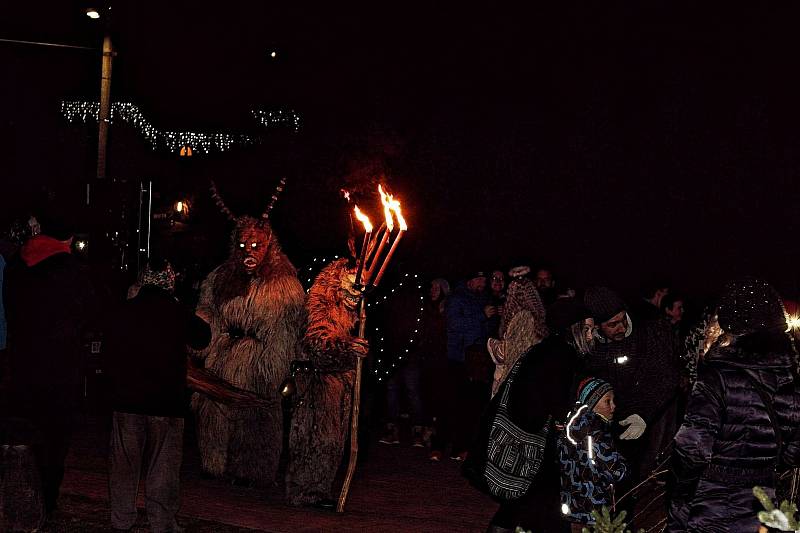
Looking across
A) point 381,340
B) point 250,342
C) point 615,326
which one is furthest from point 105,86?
point 615,326

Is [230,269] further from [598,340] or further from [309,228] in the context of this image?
[309,228]

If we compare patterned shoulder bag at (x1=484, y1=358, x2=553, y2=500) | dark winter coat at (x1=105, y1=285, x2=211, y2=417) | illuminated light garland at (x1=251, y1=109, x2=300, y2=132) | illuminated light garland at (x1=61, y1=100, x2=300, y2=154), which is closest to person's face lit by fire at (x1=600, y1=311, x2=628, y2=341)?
patterned shoulder bag at (x1=484, y1=358, x2=553, y2=500)

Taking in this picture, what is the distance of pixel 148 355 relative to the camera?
787 centimetres

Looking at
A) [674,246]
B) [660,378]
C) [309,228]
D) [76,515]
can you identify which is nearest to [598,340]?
[660,378]

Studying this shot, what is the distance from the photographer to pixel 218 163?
24.4m

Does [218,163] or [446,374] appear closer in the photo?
[446,374]

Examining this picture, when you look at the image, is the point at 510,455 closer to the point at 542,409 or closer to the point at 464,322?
the point at 542,409

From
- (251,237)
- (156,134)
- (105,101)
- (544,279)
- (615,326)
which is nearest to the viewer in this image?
(615,326)

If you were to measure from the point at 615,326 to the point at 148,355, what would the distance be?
2.99m

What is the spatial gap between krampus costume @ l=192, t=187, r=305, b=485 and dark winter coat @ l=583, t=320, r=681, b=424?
2967 millimetres

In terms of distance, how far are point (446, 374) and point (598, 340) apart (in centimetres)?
596

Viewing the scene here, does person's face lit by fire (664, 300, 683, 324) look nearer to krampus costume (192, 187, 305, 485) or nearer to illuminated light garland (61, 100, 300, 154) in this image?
krampus costume (192, 187, 305, 485)

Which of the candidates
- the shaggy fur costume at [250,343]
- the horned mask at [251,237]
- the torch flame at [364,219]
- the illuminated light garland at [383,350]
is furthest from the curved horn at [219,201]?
the torch flame at [364,219]

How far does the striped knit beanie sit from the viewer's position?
5.68 metres
